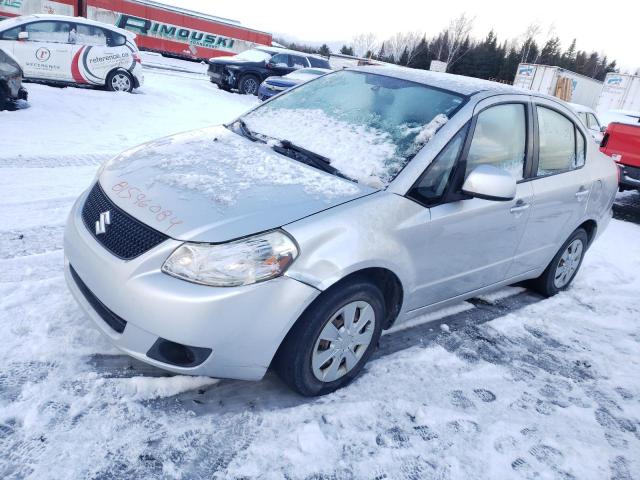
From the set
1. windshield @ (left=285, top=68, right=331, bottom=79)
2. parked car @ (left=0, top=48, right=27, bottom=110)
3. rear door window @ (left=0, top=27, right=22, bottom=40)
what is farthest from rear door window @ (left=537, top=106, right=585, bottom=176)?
windshield @ (left=285, top=68, right=331, bottom=79)

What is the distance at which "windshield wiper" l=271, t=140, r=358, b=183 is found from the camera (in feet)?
9.23

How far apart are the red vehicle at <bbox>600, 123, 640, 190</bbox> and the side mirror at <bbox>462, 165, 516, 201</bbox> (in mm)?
7257

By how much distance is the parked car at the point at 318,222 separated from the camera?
2.18m

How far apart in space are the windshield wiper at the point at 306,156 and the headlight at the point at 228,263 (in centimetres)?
77

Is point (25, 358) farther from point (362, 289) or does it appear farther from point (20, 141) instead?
point (20, 141)

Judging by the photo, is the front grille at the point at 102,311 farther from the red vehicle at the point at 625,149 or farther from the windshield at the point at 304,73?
the windshield at the point at 304,73

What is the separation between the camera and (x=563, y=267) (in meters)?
4.45

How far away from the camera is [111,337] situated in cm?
233

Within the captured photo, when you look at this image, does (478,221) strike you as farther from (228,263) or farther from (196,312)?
(196,312)

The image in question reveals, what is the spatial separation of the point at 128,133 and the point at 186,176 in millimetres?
6111

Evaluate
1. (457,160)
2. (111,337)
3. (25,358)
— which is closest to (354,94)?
(457,160)

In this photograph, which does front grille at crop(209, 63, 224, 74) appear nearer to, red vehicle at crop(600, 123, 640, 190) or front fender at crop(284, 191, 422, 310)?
red vehicle at crop(600, 123, 640, 190)

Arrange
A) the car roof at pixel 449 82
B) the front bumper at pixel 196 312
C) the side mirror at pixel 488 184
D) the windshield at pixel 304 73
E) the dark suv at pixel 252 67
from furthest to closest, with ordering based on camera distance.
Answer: the dark suv at pixel 252 67, the windshield at pixel 304 73, the car roof at pixel 449 82, the side mirror at pixel 488 184, the front bumper at pixel 196 312

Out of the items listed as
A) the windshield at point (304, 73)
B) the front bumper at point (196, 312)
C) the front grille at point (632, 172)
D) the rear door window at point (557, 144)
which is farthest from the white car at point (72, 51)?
→ the front grille at point (632, 172)
